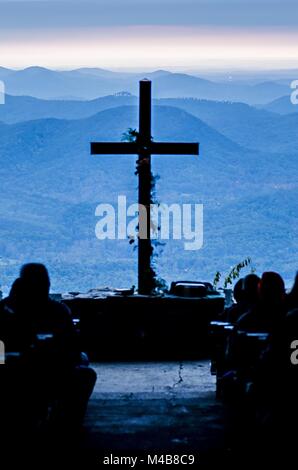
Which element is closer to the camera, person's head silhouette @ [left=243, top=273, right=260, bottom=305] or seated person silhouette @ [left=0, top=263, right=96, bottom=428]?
seated person silhouette @ [left=0, top=263, right=96, bottom=428]

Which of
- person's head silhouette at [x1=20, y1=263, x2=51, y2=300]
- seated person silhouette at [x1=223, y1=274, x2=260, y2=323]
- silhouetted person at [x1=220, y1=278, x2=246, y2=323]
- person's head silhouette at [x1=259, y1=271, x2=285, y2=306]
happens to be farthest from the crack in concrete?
person's head silhouette at [x1=20, y1=263, x2=51, y2=300]

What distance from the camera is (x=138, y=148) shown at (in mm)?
11508

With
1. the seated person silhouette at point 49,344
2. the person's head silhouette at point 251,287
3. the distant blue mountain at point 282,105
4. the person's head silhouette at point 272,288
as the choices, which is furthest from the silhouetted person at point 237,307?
the distant blue mountain at point 282,105

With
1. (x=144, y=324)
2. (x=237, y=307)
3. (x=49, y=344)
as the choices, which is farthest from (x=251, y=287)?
(x=144, y=324)

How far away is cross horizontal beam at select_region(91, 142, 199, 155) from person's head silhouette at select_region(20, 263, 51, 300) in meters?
4.84

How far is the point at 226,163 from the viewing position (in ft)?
59.4

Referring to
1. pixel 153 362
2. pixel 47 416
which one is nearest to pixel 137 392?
Answer: pixel 153 362

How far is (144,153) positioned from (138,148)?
87mm

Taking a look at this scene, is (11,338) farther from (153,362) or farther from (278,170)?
(278,170)

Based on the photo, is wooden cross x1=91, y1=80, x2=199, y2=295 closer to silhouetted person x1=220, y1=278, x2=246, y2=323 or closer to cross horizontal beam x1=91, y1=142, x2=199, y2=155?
cross horizontal beam x1=91, y1=142, x2=199, y2=155

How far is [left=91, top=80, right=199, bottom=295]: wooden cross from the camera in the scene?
37.4 feet

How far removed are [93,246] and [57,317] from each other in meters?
10.2

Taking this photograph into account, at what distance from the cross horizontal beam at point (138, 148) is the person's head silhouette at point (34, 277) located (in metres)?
4.84

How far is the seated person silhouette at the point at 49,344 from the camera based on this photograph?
21.8 ft
